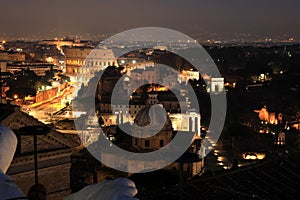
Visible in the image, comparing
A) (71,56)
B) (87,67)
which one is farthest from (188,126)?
(71,56)

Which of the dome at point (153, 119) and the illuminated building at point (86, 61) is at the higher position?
the illuminated building at point (86, 61)

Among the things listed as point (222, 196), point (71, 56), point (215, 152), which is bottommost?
point (215, 152)

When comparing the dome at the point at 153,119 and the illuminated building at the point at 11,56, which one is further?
the illuminated building at the point at 11,56

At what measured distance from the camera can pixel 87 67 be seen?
38.5 metres

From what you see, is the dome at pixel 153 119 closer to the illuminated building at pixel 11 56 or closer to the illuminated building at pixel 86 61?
the illuminated building at pixel 86 61

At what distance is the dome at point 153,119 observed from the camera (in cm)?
1097

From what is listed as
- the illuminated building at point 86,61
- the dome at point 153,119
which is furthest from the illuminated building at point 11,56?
the dome at point 153,119

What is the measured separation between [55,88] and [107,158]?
54.3 ft

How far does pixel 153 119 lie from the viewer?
36.4 ft

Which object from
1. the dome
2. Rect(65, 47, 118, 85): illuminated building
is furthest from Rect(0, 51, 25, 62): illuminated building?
the dome

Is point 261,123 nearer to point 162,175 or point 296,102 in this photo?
point 296,102

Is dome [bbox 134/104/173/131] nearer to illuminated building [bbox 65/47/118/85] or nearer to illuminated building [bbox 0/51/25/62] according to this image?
illuminated building [bbox 65/47/118/85]

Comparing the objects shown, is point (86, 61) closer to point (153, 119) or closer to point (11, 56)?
point (11, 56)

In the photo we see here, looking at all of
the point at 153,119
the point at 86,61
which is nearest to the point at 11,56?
the point at 86,61
